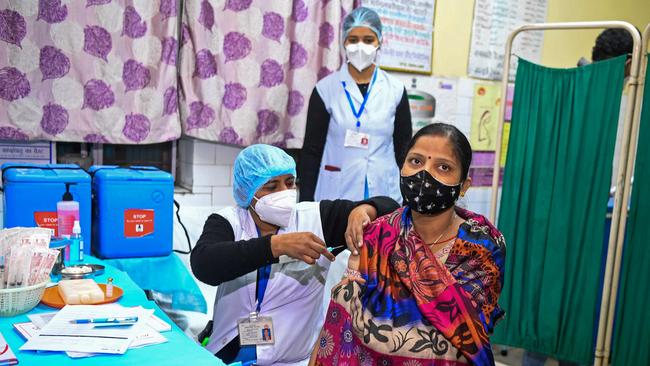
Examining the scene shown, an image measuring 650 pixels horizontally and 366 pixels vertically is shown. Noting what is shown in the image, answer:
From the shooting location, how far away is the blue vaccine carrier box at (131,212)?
2554 mm

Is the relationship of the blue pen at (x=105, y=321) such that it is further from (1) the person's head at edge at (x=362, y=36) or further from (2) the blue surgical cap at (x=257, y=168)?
(1) the person's head at edge at (x=362, y=36)

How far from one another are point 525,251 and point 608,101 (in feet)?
3.02

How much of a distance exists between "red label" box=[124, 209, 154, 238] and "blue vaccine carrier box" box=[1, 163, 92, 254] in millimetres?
167

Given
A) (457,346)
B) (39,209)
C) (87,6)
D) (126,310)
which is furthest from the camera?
(87,6)

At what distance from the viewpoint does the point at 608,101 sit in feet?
8.98

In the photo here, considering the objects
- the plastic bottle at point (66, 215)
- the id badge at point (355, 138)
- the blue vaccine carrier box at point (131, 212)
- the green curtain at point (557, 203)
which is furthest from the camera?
the id badge at point (355, 138)

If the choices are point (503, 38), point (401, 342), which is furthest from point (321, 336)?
point (503, 38)

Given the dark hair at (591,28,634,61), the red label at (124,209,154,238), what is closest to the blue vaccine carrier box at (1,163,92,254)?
the red label at (124,209,154,238)

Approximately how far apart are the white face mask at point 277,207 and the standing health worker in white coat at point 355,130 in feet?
3.87

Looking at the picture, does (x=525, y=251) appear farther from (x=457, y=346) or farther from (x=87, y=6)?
(x=87, y=6)

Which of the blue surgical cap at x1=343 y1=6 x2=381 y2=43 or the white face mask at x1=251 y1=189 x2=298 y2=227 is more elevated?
the blue surgical cap at x1=343 y1=6 x2=381 y2=43

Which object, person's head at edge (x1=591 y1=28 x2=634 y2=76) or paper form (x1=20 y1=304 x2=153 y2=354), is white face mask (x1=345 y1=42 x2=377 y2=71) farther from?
paper form (x1=20 y1=304 x2=153 y2=354)

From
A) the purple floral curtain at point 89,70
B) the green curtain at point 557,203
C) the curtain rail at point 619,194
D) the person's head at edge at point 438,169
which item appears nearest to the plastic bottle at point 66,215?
the purple floral curtain at point 89,70

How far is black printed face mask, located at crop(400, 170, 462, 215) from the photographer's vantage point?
152cm
